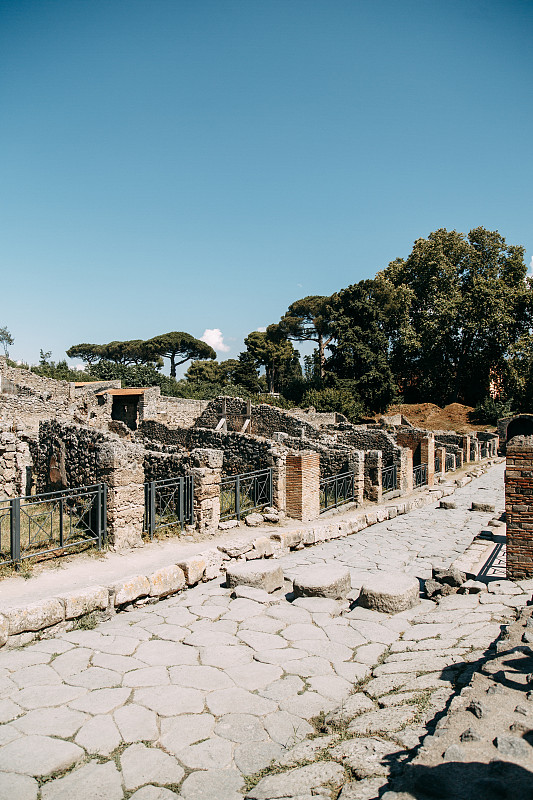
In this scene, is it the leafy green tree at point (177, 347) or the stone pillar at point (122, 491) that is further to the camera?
the leafy green tree at point (177, 347)

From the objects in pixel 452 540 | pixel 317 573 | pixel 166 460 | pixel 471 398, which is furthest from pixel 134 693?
pixel 471 398

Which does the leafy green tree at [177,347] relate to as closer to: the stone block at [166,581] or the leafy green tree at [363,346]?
the leafy green tree at [363,346]

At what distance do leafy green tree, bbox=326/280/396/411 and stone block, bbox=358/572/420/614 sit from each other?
38.0 metres

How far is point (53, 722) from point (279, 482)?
823 cm

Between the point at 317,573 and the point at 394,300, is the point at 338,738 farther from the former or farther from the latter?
the point at 394,300

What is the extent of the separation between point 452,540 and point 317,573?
5.07 metres

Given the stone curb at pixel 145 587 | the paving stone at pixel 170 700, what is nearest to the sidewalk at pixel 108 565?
the stone curb at pixel 145 587

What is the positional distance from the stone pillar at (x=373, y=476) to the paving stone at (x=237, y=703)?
1113 centimetres

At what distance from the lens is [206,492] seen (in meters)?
9.62

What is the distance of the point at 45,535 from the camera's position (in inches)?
350

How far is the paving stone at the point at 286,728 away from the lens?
3.33 m

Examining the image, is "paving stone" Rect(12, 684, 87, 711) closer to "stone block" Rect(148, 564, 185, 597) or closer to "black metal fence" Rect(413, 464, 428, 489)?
"stone block" Rect(148, 564, 185, 597)

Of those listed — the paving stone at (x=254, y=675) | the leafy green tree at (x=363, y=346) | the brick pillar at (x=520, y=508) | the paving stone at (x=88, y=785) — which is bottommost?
the paving stone at (x=254, y=675)

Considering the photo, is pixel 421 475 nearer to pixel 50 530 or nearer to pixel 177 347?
pixel 50 530
